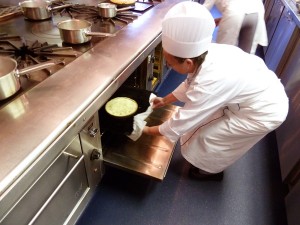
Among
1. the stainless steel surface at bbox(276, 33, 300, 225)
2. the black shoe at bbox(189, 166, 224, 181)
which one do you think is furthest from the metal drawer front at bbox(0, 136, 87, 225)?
the stainless steel surface at bbox(276, 33, 300, 225)

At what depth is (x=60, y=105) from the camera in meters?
0.68

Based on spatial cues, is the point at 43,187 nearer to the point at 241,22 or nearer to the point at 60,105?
the point at 60,105

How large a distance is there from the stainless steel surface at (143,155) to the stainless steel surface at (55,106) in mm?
240

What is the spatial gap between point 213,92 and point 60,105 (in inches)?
22.1

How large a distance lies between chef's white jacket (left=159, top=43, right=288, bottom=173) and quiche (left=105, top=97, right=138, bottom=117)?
0.57 feet

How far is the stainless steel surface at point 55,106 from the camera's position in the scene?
0.51m

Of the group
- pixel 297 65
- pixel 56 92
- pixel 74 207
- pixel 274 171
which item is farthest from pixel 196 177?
pixel 297 65

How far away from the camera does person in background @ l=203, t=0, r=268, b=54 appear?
175 cm

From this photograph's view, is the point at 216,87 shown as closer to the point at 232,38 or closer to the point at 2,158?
the point at 2,158

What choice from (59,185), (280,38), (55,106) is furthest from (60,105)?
(280,38)

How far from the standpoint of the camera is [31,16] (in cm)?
123

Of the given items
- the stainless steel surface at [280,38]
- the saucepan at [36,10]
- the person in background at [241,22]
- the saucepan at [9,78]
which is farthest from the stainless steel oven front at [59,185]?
the stainless steel surface at [280,38]

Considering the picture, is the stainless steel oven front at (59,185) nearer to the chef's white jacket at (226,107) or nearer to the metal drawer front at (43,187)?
the metal drawer front at (43,187)

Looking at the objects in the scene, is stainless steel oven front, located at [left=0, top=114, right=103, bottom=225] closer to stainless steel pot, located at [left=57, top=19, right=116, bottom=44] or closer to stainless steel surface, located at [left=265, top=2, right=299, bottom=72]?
stainless steel pot, located at [left=57, top=19, right=116, bottom=44]
